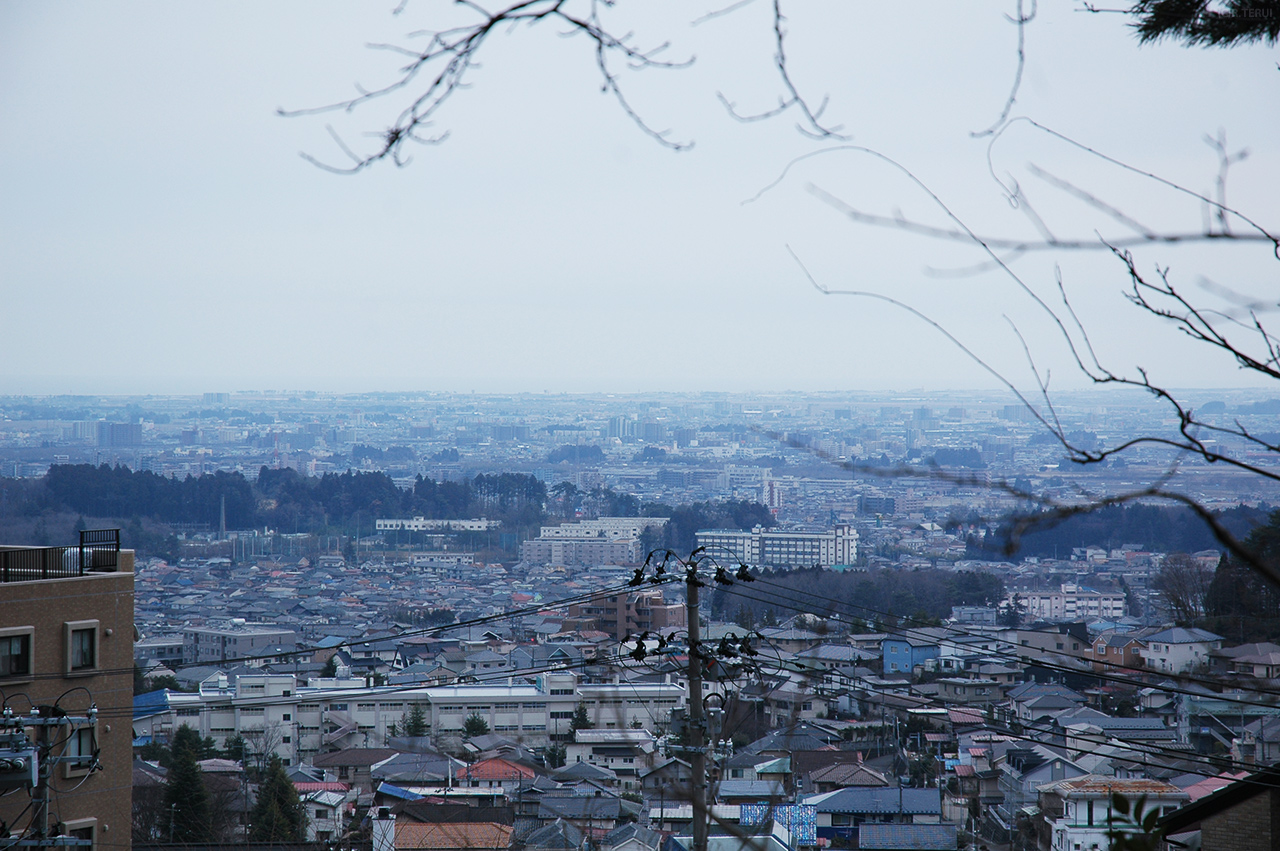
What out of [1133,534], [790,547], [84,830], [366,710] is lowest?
[366,710]

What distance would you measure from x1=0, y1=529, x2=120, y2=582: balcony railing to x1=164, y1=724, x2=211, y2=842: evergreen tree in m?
2.42

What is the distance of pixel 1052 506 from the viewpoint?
682 millimetres

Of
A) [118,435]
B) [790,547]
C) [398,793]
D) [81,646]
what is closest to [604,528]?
[790,547]

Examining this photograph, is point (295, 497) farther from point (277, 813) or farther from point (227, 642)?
point (277, 813)

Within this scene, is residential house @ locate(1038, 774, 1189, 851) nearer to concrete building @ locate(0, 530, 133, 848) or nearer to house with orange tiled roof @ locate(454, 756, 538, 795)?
house with orange tiled roof @ locate(454, 756, 538, 795)

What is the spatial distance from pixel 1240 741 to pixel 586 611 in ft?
32.9

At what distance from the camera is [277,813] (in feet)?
17.3

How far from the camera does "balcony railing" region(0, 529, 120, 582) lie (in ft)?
10.4

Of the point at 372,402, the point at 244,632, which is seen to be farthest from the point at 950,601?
the point at 372,402

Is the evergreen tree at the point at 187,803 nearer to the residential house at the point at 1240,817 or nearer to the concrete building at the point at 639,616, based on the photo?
the residential house at the point at 1240,817

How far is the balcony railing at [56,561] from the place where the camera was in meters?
3.18

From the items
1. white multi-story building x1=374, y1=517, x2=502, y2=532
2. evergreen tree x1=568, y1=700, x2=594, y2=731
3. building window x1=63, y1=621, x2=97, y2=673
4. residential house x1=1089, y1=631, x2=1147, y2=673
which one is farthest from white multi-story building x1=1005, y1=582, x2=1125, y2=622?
white multi-story building x1=374, y1=517, x2=502, y2=532

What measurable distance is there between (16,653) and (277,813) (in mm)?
2668

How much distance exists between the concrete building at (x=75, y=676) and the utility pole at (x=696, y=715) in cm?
169
